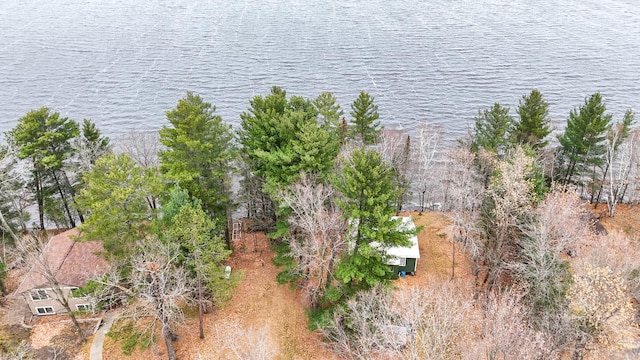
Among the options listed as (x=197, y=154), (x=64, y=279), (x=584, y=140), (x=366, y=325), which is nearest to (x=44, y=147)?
(x=64, y=279)

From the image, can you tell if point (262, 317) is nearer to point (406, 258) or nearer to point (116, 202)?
point (406, 258)

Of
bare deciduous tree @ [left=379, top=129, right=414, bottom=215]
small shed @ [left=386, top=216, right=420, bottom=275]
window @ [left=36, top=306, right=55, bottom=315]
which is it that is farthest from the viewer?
bare deciduous tree @ [left=379, top=129, right=414, bottom=215]

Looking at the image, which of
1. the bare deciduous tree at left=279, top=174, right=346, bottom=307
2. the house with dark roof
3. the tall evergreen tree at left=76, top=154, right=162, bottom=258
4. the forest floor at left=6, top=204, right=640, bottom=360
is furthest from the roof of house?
the bare deciduous tree at left=279, top=174, right=346, bottom=307

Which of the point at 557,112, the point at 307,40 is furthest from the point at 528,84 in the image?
the point at 307,40

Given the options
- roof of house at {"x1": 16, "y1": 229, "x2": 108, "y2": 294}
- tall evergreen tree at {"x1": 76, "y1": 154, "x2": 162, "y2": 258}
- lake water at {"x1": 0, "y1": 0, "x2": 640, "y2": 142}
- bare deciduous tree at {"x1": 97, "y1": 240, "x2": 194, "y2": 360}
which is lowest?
roof of house at {"x1": 16, "y1": 229, "x2": 108, "y2": 294}

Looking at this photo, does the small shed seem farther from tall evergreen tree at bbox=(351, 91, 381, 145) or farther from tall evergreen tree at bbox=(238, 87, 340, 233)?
tall evergreen tree at bbox=(351, 91, 381, 145)
